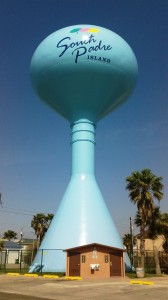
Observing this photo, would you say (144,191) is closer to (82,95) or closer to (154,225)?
(154,225)

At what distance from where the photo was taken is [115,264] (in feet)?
82.4

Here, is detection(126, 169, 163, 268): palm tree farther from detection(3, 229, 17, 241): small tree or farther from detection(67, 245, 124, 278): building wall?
detection(3, 229, 17, 241): small tree

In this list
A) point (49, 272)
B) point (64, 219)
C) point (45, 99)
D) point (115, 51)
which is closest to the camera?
point (49, 272)

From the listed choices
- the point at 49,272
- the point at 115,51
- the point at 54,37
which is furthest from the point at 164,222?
the point at 54,37

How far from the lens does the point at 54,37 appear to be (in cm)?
3058

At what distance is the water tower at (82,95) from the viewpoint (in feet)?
90.6

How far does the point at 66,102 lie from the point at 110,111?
15.6 ft

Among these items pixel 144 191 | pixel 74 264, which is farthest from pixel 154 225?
pixel 74 264

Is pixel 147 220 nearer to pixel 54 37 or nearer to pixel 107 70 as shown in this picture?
pixel 107 70

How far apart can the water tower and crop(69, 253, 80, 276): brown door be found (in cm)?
226

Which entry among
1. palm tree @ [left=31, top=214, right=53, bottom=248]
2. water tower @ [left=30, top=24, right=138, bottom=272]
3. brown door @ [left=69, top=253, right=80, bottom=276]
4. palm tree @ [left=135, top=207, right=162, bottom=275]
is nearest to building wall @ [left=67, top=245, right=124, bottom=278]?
brown door @ [left=69, top=253, right=80, bottom=276]

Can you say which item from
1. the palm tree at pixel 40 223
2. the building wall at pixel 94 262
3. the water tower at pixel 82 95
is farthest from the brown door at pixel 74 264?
the palm tree at pixel 40 223

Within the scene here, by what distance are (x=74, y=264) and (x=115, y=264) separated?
3156 mm

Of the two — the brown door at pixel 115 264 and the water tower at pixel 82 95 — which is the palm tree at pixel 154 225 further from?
the brown door at pixel 115 264
